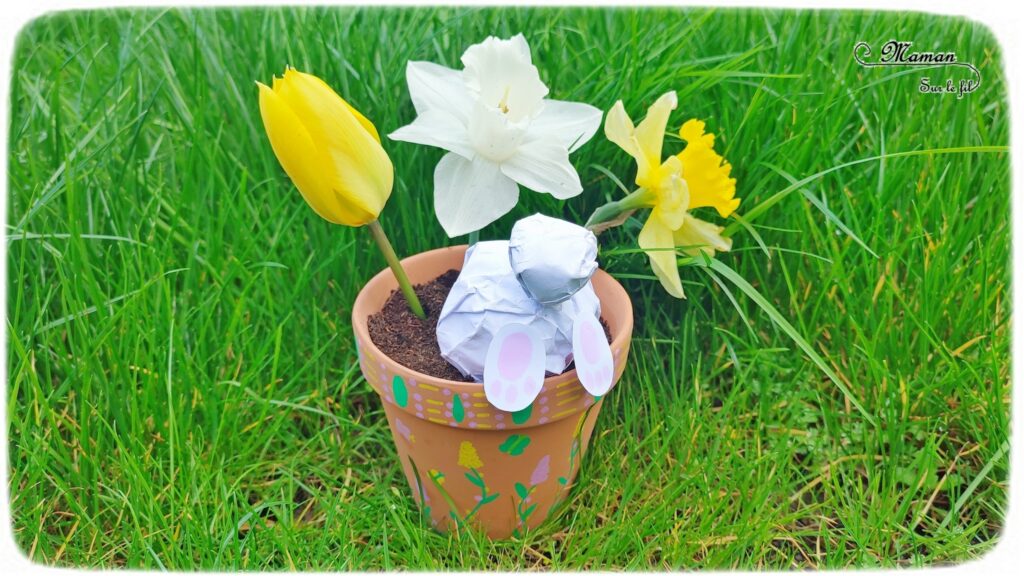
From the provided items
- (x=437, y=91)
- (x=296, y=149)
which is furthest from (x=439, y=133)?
(x=296, y=149)

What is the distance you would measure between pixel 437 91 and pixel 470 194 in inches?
4.0

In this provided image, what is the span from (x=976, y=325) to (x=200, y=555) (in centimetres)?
83

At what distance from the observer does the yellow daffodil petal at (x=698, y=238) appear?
875 mm

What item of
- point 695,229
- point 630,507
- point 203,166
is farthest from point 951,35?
point 203,166

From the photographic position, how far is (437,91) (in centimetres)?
83

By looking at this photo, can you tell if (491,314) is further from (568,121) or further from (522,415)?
(568,121)

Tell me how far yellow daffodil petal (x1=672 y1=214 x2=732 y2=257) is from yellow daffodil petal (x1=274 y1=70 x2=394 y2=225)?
29cm

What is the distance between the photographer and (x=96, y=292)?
0.91m

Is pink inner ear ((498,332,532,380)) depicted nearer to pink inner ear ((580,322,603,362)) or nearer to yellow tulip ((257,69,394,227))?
pink inner ear ((580,322,603,362))

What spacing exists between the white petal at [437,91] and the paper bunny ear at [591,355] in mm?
223

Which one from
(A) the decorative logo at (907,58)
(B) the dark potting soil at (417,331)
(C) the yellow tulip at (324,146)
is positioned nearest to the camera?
(C) the yellow tulip at (324,146)

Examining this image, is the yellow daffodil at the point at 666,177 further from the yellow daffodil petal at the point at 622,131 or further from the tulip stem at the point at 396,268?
the tulip stem at the point at 396,268

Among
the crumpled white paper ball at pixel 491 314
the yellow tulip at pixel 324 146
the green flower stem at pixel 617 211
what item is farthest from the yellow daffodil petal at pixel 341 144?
the green flower stem at pixel 617 211

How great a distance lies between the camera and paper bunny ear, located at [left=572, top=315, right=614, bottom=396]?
29.0 inches
